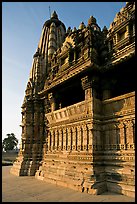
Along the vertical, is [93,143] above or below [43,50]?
below

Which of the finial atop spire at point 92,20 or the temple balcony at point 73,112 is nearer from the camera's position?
the temple balcony at point 73,112

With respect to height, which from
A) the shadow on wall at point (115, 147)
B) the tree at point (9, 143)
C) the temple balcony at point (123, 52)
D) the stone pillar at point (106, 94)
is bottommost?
the tree at point (9, 143)

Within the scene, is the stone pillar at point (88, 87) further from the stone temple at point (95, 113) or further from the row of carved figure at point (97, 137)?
the row of carved figure at point (97, 137)

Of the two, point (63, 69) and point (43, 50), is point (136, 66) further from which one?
point (43, 50)

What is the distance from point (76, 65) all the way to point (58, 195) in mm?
8665

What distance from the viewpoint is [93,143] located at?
10.6m

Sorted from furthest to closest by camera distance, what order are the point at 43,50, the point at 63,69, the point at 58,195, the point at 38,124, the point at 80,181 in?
the point at 43,50 → the point at 38,124 → the point at 63,69 → the point at 80,181 → the point at 58,195

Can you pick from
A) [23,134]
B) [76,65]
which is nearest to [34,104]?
[23,134]

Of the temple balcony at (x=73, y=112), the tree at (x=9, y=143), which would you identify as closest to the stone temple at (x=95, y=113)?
the temple balcony at (x=73, y=112)

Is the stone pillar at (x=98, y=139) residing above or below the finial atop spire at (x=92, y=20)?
below

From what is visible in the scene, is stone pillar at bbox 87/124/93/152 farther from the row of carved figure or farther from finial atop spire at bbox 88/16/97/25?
finial atop spire at bbox 88/16/97/25

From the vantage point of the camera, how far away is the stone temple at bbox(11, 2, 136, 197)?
9.68 meters

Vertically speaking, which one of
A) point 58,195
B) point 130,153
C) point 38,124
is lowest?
point 58,195

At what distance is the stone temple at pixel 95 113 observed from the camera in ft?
31.8
